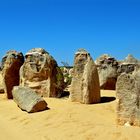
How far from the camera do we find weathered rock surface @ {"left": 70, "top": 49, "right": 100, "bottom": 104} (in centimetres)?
1305

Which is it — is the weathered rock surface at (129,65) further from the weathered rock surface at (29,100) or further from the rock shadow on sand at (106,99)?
the weathered rock surface at (29,100)

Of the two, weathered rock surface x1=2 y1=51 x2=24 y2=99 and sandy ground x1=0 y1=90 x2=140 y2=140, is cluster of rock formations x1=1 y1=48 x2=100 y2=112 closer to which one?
weathered rock surface x1=2 y1=51 x2=24 y2=99

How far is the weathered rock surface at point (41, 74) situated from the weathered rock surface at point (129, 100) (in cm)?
563

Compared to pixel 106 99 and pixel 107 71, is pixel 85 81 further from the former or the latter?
pixel 107 71

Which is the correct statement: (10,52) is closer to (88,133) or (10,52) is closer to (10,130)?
(10,130)

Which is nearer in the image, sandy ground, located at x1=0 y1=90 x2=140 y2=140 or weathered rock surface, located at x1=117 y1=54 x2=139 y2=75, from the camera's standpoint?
sandy ground, located at x1=0 y1=90 x2=140 y2=140

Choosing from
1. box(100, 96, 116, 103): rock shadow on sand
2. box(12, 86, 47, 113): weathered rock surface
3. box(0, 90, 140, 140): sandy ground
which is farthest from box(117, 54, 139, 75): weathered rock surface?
box(12, 86, 47, 113): weathered rock surface

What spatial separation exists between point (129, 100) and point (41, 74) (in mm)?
6173

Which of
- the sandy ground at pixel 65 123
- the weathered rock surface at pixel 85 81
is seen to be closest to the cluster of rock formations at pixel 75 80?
the weathered rock surface at pixel 85 81

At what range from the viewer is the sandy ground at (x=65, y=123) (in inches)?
350

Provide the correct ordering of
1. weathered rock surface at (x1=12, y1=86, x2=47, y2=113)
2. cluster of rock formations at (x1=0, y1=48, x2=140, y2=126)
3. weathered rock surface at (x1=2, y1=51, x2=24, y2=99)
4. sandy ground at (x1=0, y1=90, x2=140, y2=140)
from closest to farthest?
sandy ground at (x1=0, y1=90, x2=140, y2=140)
cluster of rock formations at (x1=0, y1=48, x2=140, y2=126)
weathered rock surface at (x1=12, y1=86, x2=47, y2=113)
weathered rock surface at (x1=2, y1=51, x2=24, y2=99)

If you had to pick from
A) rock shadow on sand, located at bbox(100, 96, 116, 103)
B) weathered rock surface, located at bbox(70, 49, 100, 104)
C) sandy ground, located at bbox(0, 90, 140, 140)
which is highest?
weathered rock surface, located at bbox(70, 49, 100, 104)

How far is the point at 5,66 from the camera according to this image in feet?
55.4

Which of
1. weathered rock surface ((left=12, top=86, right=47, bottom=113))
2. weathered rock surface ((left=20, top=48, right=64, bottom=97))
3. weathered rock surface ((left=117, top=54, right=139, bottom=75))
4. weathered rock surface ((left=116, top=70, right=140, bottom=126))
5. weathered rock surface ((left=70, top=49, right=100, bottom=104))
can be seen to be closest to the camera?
weathered rock surface ((left=116, top=70, right=140, bottom=126))
